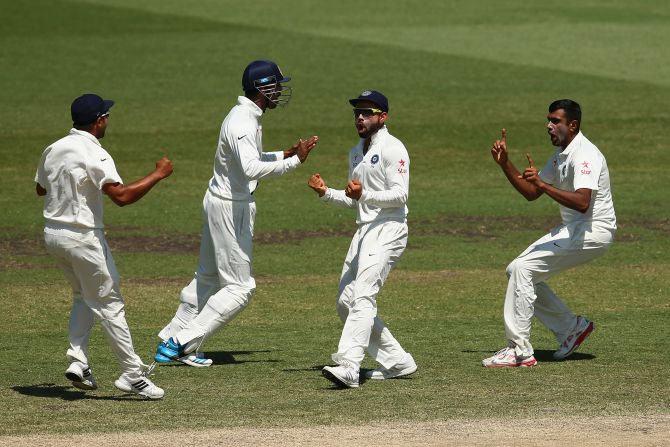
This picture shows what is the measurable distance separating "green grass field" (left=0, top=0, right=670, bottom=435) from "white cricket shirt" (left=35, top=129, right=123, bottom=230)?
1412 mm

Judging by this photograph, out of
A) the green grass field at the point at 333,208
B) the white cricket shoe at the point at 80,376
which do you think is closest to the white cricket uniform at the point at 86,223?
the white cricket shoe at the point at 80,376

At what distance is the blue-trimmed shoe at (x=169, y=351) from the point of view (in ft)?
37.2

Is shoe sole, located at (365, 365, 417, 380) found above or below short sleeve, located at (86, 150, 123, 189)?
below

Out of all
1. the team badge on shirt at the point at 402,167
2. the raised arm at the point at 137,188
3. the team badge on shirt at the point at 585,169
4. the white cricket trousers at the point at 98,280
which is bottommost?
the white cricket trousers at the point at 98,280

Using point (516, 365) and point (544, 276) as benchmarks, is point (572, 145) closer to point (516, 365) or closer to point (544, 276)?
point (544, 276)

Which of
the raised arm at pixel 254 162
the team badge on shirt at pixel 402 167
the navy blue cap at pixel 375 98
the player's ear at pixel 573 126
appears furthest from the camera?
the player's ear at pixel 573 126

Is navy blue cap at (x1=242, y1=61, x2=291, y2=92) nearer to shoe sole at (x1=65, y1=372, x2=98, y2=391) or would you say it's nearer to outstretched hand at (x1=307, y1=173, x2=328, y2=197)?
outstretched hand at (x1=307, y1=173, x2=328, y2=197)

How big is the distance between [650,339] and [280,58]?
23.1 m

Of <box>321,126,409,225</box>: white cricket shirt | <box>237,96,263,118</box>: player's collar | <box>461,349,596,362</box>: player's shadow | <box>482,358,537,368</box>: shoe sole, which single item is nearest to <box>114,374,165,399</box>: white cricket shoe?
<box>321,126,409,225</box>: white cricket shirt

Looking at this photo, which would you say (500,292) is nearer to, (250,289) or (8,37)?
(250,289)

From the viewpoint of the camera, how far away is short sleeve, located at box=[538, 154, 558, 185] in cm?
1166

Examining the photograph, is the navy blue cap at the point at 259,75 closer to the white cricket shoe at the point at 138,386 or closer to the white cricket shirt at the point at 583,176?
the white cricket shirt at the point at 583,176

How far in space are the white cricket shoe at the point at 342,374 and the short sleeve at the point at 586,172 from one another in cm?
254

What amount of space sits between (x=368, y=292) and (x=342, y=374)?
730 mm
